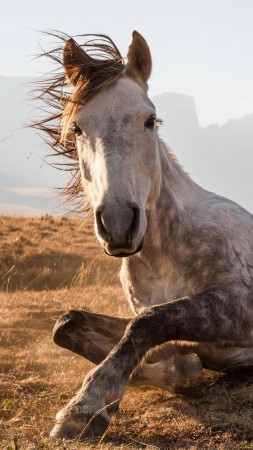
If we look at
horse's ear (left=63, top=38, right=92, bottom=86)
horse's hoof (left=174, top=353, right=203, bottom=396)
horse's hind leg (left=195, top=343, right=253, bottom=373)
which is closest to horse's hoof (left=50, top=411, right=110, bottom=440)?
horse's hoof (left=174, top=353, right=203, bottom=396)

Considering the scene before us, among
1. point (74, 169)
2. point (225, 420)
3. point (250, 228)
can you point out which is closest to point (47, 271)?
point (74, 169)

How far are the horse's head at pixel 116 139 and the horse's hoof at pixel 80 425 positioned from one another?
0.99 m

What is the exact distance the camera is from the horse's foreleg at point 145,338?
355 cm

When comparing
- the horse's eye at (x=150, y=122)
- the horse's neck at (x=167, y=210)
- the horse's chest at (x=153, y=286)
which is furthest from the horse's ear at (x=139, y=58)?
the horse's chest at (x=153, y=286)

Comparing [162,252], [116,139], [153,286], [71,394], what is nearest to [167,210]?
[162,252]

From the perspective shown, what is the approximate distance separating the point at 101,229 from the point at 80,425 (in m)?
1.17

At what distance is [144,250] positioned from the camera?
16.5ft

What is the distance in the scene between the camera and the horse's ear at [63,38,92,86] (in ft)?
16.2

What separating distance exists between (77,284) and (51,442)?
320 inches

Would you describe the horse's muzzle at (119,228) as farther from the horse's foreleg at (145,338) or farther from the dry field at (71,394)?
the dry field at (71,394)

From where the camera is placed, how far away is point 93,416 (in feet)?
11.4

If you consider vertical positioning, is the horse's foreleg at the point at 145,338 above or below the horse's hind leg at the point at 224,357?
above

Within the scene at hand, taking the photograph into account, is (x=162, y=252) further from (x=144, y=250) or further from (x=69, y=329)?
(x=69, y=329)

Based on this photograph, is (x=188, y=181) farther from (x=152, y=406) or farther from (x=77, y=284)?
(x=77, y=284)
